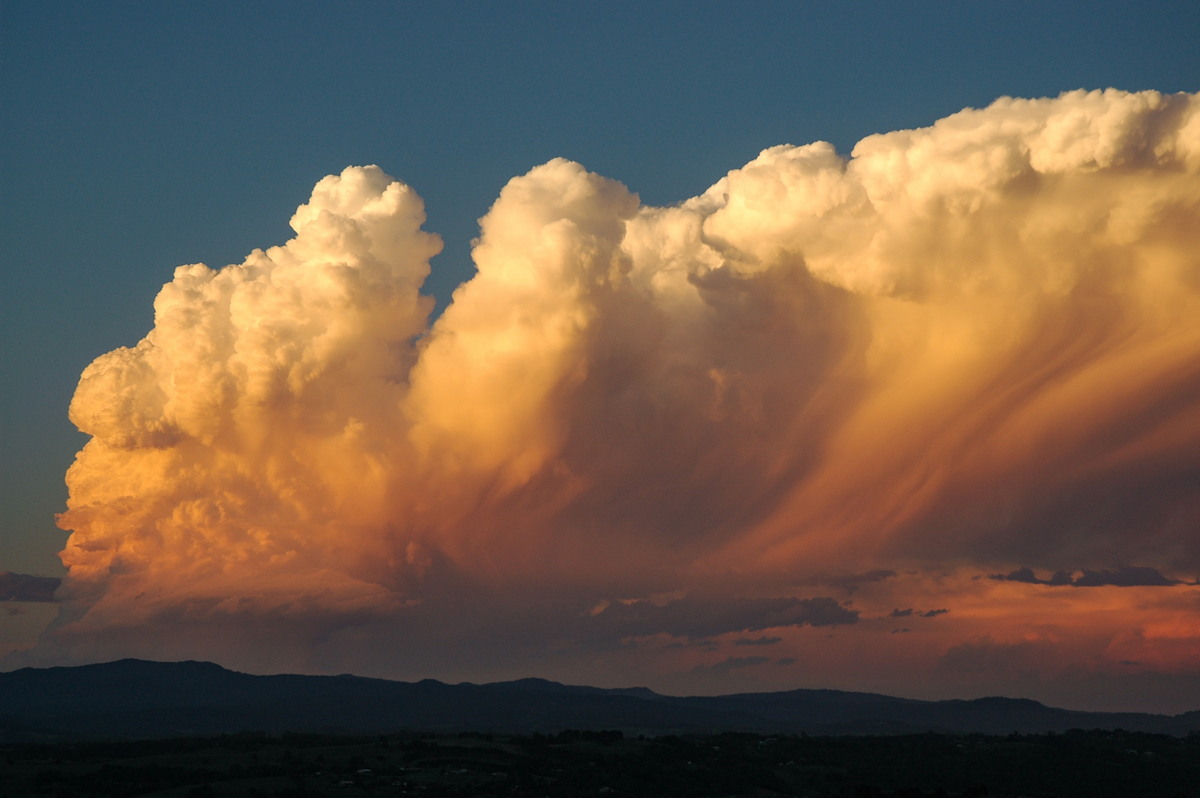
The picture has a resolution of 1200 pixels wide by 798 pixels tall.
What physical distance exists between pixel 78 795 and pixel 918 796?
126 meters

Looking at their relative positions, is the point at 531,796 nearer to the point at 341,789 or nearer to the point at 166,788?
the point at 341,789

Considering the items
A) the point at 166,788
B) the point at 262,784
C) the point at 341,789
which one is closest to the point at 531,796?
the point at 341,789

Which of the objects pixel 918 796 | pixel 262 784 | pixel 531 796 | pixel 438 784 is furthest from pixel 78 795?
pixel 918 796

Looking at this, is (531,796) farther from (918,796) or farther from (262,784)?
(918,796)

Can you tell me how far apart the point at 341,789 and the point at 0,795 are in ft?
166

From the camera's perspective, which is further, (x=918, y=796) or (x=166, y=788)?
(x=166, y=788)

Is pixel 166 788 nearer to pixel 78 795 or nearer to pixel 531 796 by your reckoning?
pixel 78 795

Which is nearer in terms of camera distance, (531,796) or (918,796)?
(918,796)

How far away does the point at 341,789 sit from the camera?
191500mm

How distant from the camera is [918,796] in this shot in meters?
174

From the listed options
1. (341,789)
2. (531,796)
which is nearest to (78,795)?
(341,789)

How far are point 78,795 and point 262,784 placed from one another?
27473mm

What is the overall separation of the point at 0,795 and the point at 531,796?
262ft

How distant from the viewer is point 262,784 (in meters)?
196
